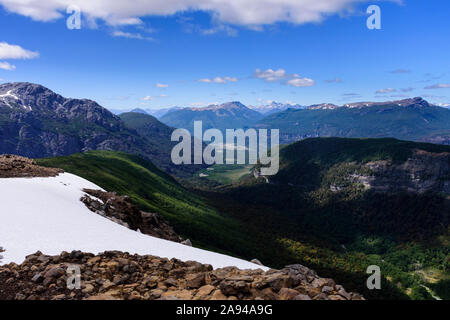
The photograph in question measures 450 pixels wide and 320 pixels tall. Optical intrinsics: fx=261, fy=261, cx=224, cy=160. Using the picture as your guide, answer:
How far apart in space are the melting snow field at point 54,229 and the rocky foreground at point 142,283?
12.5 ft

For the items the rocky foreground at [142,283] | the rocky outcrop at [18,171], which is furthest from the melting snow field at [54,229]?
the rocky foreground at [142,283]

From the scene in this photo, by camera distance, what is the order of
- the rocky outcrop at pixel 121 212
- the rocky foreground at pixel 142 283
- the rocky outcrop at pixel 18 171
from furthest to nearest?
the rocky outcrop at pixel 18 171, the rocky outcrop at pixel 121 212, the rocky foreground at pixel 142 283

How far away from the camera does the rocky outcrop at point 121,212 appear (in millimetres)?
37841

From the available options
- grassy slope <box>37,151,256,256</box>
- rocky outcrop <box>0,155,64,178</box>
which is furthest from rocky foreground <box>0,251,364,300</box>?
grassy slope <box>37,151,256,256</box>

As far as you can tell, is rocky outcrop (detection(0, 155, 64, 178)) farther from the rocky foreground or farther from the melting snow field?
the rocky foreground

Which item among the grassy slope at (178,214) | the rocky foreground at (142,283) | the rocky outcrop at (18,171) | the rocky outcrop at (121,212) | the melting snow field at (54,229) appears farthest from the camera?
the grassy slope at (178,214)

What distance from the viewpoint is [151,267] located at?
17938 mm

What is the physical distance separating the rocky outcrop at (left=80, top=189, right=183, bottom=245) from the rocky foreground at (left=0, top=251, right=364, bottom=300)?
811 inches

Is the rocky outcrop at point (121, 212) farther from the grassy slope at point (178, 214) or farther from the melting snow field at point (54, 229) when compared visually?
the grassy slope at point (178, 214)

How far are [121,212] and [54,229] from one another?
1580 centimetres

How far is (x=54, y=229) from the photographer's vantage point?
24562 millimetres

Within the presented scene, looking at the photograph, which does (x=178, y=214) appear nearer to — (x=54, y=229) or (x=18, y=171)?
(x=18, y=171)

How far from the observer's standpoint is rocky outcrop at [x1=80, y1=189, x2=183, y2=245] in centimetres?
3784
